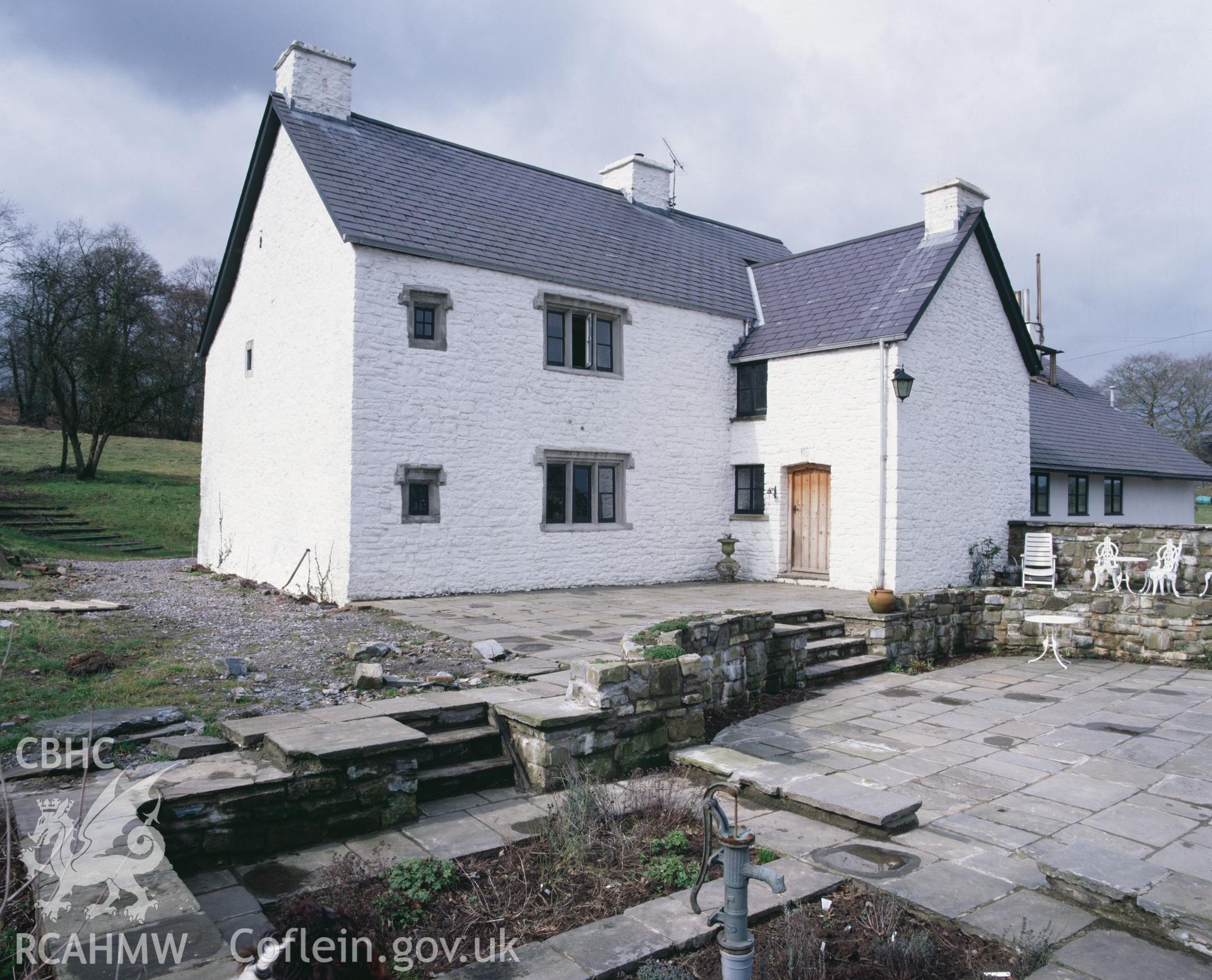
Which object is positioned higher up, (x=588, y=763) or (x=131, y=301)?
(x=131, y=301)

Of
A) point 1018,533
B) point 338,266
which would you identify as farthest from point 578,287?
point 1018,533

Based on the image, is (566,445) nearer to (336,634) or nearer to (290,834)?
(336,634)

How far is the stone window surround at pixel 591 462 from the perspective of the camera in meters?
14.8

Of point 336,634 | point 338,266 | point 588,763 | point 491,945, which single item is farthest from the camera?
point 338,266

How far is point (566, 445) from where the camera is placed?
15.2m

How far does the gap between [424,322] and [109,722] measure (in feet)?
30.2

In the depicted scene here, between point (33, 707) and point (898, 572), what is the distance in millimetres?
12938

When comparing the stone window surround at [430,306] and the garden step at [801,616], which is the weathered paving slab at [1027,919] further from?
the stone window surround at [430,306]

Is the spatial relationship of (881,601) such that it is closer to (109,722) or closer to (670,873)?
(670,873)

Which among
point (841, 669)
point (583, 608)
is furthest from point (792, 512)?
point (841, 669)

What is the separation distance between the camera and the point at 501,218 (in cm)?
1544

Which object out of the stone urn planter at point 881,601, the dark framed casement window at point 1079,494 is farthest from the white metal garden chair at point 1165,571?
the dark framed casement window at point 1079,494

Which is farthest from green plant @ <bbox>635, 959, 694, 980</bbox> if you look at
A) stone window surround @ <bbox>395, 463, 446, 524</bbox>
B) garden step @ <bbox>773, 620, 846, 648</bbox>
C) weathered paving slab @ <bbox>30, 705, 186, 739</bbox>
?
stone window surround @ <bbox>395, 463, 446, 524</bbox>

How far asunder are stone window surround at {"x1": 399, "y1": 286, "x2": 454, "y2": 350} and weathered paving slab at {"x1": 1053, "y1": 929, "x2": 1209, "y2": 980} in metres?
11.9
